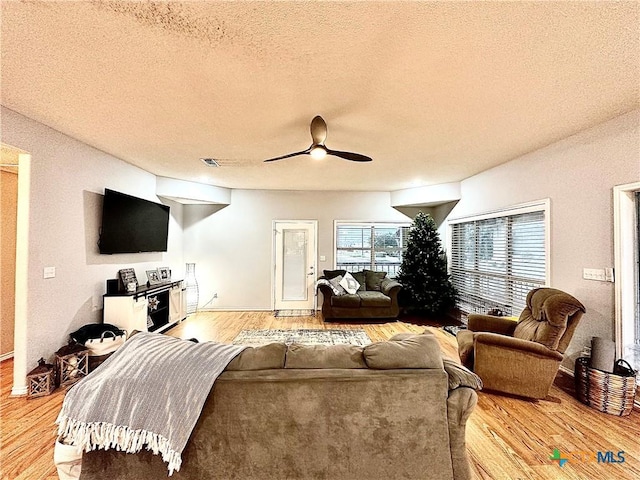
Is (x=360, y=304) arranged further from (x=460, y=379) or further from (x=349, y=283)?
(x=460, y=379)

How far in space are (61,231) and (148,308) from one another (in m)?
1.76

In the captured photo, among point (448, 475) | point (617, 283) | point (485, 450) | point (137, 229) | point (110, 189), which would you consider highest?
point (110, 189)

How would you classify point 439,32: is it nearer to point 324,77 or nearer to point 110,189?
point 324,77

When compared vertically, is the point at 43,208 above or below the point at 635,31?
below

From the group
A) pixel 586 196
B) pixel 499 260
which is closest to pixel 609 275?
pixel 586 196

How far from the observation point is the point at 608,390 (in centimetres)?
253

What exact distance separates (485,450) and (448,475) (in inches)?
30.4

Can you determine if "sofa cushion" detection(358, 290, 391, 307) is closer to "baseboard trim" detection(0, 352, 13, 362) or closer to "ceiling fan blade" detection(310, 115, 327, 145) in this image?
"ceiling fan blade" detection(310, 115, 327, 145)

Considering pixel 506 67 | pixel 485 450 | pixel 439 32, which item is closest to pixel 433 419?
pixel 485 450

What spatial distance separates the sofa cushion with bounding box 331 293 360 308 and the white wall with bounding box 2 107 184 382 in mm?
3518

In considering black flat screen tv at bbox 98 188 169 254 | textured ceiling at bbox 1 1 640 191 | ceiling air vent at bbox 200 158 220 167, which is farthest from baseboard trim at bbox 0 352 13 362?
ceiling air vent at bbox 200 158 220 167

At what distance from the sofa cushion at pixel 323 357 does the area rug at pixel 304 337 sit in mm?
2791

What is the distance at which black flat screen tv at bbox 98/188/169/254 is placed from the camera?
3.91 metres

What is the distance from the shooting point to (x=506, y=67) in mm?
2004
